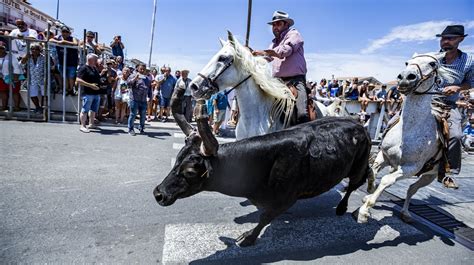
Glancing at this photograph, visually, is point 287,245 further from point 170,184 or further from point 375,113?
point 375,113

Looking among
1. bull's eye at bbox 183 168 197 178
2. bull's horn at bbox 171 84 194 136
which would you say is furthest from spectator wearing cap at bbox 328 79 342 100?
bull's eye at bbox 183 168 197 178

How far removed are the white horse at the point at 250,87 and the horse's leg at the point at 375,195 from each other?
4.91 feet

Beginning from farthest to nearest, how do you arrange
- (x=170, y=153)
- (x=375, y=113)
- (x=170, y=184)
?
1. (x=375, y=113)
2. (x=170, y=153)
3. (x=170, y=184)

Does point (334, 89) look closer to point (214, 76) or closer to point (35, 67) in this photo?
point (214, 76)

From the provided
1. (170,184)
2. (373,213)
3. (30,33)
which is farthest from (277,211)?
(30,33)

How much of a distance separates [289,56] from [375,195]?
7.80 feet

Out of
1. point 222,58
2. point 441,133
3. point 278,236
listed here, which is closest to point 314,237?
point 278,236

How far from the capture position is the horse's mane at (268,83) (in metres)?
4.06

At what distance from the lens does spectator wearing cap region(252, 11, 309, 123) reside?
14.1ft

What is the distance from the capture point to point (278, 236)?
11.6ft

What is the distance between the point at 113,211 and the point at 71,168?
6.91ft

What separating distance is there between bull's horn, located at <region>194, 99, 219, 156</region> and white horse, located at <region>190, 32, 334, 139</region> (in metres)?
1.37

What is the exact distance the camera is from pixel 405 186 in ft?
20.0

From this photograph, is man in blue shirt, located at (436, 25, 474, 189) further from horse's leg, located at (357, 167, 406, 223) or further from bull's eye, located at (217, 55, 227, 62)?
bull's eye, located at (217, 55, 227, 62)
